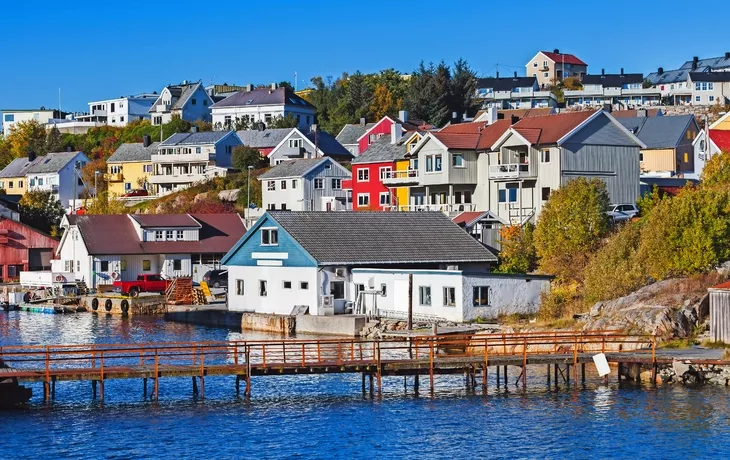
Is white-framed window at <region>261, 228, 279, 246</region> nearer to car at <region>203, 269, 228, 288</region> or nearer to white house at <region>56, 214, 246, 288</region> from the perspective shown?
car at <region>203, 269, 228, 288</region>

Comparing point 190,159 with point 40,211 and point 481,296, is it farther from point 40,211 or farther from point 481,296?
point 481,296

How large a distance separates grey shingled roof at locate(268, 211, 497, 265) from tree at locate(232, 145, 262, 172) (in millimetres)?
52393

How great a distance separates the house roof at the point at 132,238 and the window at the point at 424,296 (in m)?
32.0

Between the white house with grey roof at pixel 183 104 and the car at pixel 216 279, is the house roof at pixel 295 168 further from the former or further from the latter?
the white house with grey roof at pixel 183 104

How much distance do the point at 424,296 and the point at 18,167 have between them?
9678cm

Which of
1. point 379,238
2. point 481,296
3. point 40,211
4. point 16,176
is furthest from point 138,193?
point 481,296

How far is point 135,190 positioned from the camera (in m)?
131

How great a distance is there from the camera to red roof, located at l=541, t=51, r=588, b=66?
181500 millimetres

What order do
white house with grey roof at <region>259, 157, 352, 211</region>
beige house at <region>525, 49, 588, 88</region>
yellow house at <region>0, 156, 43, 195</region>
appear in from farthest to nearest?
beige house at <region>525, 49, 588, 88</region> → yellow house at <region>0, 156, 43, 195</region> → white house with grey roof at <region>259, 157, 352, 211</region>

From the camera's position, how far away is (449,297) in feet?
194

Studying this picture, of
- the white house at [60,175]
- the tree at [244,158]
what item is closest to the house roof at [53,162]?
the white house at [60,175]

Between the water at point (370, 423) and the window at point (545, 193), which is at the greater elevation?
the window at point (545, 193)

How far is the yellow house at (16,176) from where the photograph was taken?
466 feet

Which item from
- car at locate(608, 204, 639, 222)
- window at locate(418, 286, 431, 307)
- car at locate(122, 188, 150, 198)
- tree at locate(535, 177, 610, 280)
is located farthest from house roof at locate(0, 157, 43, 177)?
window at locate(418, 286, 431, 307)
